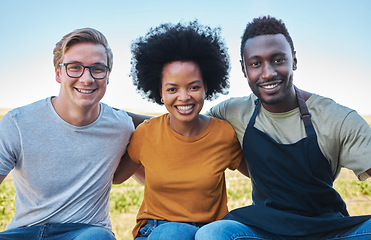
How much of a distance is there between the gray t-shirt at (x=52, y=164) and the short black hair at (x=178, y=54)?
1.85 ft

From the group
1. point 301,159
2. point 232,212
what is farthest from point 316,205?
point 232,212

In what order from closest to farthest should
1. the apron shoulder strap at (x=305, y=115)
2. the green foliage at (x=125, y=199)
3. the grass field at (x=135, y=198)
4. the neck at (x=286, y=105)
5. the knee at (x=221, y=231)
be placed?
the knee at (x=221, y=231)
the apron shoulder strap at (x=305, y=115)
the neck at (x=286, y=105)
the grass field at (x=135, y=198)
the green foliage at (x=125, y=199)

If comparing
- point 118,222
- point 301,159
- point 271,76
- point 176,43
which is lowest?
point 118,222

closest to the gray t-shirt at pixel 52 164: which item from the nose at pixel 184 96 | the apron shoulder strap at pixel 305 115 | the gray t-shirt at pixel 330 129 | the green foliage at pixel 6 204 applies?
the nose at pixel 184 96

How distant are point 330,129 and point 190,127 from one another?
3.13 ft

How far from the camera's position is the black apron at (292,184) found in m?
2.15

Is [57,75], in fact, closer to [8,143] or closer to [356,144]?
[8,143]

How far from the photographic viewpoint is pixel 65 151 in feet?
7.98

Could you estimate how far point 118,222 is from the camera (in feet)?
16.7

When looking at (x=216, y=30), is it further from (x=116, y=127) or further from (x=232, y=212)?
(x=232, y=212)

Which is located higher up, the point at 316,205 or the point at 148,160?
the point at 148,160

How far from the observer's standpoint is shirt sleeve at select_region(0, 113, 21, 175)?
2303 millimetres

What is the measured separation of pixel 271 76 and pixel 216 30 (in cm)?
71

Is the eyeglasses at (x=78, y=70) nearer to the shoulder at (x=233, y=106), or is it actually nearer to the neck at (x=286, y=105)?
the shoulder at (x=233, y=106)
